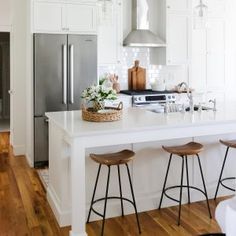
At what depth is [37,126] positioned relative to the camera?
17.4ft

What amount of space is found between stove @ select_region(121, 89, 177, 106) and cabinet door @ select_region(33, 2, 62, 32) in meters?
1.63

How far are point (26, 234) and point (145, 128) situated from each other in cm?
141

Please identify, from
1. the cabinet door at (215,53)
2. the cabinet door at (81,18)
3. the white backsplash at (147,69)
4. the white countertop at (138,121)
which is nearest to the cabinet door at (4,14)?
A: the white backsplash at (147,69)

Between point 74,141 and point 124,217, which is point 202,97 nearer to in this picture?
point 124,217

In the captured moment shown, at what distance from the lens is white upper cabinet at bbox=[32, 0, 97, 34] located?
5145 millimetres

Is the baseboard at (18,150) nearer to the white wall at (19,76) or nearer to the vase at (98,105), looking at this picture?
the white wall at (19,76)

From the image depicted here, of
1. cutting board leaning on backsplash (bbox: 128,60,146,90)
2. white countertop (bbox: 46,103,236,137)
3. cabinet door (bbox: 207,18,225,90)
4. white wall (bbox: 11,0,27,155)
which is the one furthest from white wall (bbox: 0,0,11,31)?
white countertop (bbox: 46,103,236,137)

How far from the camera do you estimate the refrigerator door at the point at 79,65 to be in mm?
5320

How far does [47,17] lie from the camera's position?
5.20 m

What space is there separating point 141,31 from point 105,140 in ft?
12.2

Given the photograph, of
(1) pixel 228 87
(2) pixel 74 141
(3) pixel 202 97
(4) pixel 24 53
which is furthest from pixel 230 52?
(2) pixel 74 141

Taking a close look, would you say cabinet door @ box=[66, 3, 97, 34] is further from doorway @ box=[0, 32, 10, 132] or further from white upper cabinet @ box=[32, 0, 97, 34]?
doorway @ box=[0, 32, 10, 132]

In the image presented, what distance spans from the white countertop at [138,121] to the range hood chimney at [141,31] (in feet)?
7.84

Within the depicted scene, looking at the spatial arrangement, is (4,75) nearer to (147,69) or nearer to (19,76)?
(19,76)
